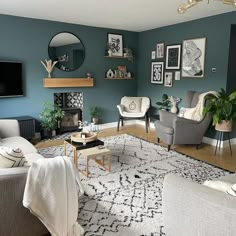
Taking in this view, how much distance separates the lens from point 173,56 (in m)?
5.39

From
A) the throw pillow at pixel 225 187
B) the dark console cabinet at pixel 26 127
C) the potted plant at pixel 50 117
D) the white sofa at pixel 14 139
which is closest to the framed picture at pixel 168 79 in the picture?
the potted plant at pixel 50 117

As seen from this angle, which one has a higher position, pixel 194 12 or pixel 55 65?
pixel 194 12

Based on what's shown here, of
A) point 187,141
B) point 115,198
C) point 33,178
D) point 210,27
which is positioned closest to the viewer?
point 33,178

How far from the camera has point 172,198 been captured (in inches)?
60.2

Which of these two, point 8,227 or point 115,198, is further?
point 115,198

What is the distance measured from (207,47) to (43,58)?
10.9 ft

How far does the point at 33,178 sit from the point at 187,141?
10.3ft

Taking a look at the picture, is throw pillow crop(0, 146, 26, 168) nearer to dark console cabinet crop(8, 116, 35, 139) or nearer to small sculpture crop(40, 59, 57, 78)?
dark console cabinet crop(8, 116, 35, 139)

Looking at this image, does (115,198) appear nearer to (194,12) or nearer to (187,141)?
(187,141)

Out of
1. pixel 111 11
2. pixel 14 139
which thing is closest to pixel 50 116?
pixel 14 139

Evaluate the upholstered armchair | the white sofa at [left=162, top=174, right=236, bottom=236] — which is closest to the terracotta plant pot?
the upholstered armchair

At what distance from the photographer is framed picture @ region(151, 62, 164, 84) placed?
228 inches

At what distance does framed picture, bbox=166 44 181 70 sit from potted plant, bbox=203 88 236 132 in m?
1.53

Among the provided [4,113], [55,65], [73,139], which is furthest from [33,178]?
[55,65]
